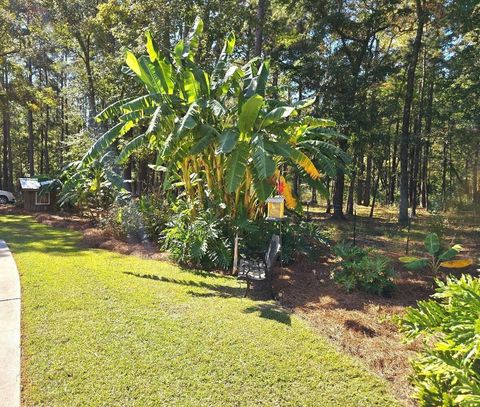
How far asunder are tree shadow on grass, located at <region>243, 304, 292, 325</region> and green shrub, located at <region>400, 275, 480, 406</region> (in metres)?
1.94

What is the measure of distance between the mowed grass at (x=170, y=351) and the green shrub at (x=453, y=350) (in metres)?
0.50

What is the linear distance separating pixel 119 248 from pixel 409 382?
730 cm

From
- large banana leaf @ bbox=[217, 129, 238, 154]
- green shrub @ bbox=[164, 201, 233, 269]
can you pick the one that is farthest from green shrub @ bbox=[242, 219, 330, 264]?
large banana leaf @ bbox=[217, 129, 238, 154]

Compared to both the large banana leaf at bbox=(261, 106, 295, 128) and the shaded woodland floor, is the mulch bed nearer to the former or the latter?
the shaded woodland floor

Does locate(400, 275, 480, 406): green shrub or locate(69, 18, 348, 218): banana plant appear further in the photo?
locate(69, 18, 348, 218): banana plant

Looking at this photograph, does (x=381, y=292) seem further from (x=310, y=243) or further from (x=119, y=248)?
(x=119, y=248)

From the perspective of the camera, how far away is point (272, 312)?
17.0ft

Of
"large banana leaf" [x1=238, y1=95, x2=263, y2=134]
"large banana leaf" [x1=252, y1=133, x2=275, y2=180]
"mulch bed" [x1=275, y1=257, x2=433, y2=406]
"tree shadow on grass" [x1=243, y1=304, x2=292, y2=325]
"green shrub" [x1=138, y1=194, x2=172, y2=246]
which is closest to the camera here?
"mulch bed" [x1=275, y1=257, x2=433, y2=406]

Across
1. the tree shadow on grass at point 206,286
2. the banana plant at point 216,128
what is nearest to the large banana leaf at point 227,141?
the banana plant at point 216,128

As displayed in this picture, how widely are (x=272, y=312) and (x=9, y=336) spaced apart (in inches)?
130

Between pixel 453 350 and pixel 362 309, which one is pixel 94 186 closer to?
pixel 362 309

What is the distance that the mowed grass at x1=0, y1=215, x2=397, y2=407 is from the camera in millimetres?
3256

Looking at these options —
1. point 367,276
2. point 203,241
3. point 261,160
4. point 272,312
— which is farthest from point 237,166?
point 367,276

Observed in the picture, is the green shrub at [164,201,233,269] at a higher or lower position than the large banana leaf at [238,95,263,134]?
lower
